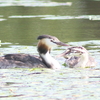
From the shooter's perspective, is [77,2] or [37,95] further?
[77,2]

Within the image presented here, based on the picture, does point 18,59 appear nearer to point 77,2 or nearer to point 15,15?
point 15,15

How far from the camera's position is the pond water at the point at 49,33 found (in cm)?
953

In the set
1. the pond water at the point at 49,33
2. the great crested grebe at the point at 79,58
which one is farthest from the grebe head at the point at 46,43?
the pond water at the point at 49,33

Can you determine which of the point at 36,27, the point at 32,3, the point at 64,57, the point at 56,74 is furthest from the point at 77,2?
the point at 56,74

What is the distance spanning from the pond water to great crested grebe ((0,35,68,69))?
1.56 ft

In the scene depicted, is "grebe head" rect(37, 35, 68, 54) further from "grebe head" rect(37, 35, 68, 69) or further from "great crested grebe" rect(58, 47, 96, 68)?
"great crested grebe" rect(58, 47, 96, 68)

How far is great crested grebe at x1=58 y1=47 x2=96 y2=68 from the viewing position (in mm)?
13078

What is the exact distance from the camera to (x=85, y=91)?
9.51 meters

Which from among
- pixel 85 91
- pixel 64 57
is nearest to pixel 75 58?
pixel 64 57

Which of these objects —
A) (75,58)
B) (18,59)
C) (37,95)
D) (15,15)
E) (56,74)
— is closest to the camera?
(37,95)

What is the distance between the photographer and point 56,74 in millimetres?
11422

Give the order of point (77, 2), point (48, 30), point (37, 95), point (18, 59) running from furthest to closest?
point (77, 2) → point (48, 30) → point (18, 59) → point (37, 95)

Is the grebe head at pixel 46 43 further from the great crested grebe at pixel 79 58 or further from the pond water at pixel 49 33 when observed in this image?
the pond water at pixel 49 33

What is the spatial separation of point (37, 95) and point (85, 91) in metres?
0.93
